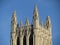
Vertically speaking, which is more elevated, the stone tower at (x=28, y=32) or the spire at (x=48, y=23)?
the spire at (x=48, y=23)

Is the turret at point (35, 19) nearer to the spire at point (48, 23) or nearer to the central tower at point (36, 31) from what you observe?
the central tower at point (36, 31)

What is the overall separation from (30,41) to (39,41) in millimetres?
1875

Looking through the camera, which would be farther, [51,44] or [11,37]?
[51,44]

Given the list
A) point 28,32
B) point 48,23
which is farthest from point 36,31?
point 48,23

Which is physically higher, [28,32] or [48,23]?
[48,23]

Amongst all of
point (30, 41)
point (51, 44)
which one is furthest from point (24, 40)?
point (51, 44)

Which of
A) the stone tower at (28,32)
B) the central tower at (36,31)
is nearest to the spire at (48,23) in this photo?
the stone tower at (28,32)

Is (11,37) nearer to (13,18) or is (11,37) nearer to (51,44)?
(13,18)

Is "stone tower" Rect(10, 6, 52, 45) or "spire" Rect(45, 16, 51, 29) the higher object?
"spire" Rect(45, 16, 51, 29)

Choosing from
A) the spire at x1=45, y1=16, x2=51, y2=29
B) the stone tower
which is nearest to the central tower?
the stone tower

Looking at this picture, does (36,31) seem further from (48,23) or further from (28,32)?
(48,23)

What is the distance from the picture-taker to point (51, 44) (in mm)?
82812

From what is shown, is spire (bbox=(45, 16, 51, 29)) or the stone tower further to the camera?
spire (bbox=(45, 16, 51, 29))

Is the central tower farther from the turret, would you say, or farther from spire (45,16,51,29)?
spire (45,16,51,29)
